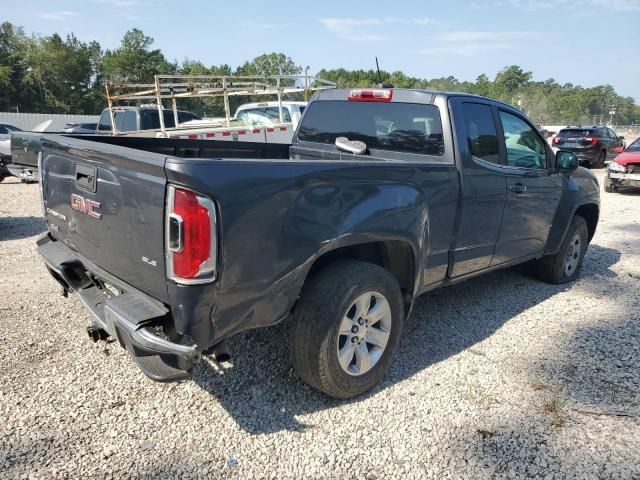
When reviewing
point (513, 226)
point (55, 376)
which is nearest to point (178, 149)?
point (55, 376)

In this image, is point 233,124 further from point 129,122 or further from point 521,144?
point 521,144

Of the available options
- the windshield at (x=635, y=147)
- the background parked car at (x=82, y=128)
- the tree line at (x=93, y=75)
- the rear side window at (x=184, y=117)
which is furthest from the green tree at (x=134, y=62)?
the windshield at (x=635, y=147)

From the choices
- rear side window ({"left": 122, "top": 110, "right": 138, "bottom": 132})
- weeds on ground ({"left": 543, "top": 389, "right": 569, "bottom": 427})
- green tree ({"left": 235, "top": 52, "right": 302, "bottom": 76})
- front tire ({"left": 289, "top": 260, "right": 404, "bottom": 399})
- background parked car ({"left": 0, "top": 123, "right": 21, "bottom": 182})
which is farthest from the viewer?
green tree ({"left": 235, "top": 52, "right": 302, "bottom": 76})

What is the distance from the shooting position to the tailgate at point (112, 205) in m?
2.20

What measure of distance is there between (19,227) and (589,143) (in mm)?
17437

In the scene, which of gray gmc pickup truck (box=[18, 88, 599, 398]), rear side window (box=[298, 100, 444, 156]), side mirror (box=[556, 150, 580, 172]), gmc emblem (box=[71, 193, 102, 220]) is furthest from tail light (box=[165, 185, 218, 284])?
side mirror (box=[556, 150, 580, 172])

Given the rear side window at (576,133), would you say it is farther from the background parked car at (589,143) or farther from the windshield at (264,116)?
the windshield at (264,116)

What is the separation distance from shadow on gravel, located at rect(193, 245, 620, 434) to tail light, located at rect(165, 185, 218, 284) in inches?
41.9

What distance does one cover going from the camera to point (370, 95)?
151 inches

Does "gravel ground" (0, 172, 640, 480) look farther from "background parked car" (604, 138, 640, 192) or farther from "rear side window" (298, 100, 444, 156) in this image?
"background parked car" (604, 138, 640, 192)

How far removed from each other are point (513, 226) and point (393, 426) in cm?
218

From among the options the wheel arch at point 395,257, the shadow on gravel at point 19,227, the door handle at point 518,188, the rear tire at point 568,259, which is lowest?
the shadow on gravel at point 19,227

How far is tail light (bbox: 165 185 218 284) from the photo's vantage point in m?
2.08

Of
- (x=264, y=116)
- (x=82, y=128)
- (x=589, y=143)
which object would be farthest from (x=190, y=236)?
(x=589, y=143)
